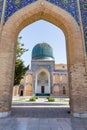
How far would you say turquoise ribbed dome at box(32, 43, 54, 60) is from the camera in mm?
29625

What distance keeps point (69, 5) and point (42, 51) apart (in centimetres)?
2328

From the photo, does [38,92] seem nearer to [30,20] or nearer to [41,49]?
[41,49]

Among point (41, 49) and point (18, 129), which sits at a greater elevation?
point (41, 49)

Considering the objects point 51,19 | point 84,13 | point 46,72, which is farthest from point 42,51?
point 84,13

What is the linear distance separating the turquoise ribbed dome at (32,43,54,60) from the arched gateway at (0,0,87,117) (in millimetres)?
22704

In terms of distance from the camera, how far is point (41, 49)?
97.3 ft

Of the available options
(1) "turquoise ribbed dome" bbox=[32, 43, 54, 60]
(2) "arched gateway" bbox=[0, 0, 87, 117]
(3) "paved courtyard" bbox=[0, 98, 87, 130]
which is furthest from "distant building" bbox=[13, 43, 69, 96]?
(3) "paved courtyard" bbox=[0, 98, 87, 130]

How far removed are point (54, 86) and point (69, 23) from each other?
2505cm

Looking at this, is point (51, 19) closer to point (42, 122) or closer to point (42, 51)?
point (42, 122)

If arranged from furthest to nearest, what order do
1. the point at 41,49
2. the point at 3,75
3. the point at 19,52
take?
1. the point at 41,49
2. the point at 19,52
3. the point at 3,75

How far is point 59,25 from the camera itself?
6.78m

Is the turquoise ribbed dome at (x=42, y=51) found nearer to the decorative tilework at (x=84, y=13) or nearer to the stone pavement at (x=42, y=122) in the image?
the decorative tilework at (x=84, y=13)

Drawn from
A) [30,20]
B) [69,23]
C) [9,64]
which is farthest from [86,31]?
[9,64]

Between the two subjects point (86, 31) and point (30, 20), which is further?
point (30, 20)
